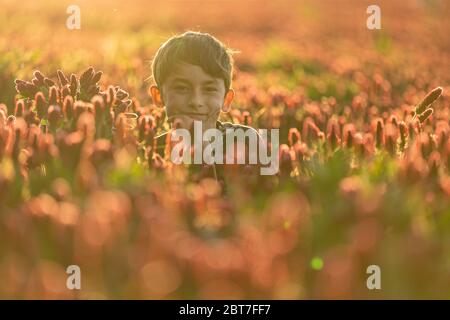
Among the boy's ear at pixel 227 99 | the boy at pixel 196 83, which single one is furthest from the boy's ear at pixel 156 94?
the boy's ear at pixel 227 99

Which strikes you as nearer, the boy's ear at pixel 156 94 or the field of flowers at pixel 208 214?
the field of flowers at pixel 208 214

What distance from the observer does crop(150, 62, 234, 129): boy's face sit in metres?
5.17

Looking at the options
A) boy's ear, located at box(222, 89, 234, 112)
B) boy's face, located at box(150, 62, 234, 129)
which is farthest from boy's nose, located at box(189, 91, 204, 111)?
boy's ear, located at box(222, 89, 234, 112)

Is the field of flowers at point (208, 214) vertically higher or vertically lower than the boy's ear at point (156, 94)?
lower

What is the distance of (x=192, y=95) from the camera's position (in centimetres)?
528

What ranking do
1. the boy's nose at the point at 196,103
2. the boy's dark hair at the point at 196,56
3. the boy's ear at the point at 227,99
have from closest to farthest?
the boy's nose at the point at 196,103, the boy's dark hair at the point at 196,56, the boy's ear at the point at 227,99

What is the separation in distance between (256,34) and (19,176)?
18.2 m

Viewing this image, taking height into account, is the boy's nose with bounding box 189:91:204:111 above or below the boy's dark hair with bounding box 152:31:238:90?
below

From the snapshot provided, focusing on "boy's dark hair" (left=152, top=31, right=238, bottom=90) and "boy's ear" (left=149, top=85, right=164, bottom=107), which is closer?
"boy's dark hair" (left=152, top=31, right=238, bottom=90)

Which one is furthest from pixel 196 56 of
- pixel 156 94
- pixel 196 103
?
pixel 156 94

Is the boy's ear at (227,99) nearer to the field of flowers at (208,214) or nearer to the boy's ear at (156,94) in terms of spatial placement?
the field of flowers at (208,214)

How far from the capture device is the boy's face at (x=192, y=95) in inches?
204

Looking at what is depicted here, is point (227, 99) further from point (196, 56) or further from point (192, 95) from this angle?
point (192, 95)

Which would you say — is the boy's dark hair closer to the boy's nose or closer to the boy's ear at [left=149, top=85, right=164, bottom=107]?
the boy's ear at [left=149, top=85, right=164, bottom=107]
